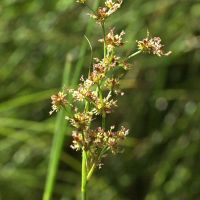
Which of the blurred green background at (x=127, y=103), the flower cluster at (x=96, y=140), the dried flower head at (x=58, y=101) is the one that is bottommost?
the flower cluster at (x=96, y=140)

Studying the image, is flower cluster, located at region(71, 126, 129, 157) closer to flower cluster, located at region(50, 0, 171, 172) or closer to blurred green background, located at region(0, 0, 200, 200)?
flower cluster, located at region(50, 0, 171, 172)

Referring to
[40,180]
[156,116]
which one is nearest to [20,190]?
[40,180]

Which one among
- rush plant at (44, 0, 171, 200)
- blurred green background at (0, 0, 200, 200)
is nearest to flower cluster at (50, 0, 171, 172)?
rush plant at (44, 0, 171, 200)

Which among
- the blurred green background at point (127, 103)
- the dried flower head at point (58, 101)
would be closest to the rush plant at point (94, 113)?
the dried flower head at point (58, 101)

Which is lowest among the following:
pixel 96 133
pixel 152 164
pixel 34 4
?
pixel 96 133

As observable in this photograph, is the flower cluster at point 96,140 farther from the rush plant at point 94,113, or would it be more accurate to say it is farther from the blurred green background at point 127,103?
the blurred green background at point 127,103

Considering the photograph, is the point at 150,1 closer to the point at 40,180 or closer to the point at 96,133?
the point at 40,180

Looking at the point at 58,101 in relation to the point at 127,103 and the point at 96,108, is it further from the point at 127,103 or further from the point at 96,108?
the point at 127,103

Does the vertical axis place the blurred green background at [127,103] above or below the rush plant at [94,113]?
above
